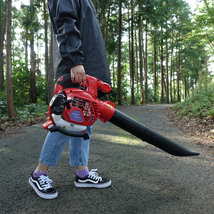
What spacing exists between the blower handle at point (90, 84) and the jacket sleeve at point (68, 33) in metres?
0.12

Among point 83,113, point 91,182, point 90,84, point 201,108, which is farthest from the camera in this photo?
point 201,108

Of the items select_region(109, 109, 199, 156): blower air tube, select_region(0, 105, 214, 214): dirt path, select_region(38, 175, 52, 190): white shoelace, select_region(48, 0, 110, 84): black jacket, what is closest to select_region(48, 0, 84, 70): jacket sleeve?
select_region(48, 0, 110, 84): black jacket

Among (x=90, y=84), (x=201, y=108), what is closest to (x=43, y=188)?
(x=90, y=84)

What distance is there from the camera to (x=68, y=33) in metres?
1.62

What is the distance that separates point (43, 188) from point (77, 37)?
1.45 meters

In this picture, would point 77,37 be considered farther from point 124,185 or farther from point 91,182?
point 124,185

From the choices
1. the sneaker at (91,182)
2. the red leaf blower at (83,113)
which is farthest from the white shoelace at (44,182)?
the red leaf blower at (83,113)

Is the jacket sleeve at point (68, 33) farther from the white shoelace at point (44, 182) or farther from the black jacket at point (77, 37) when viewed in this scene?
the white shoelace at point (44, 182)

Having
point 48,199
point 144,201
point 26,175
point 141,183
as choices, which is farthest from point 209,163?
point 26,175

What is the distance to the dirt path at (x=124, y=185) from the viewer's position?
1609 mm

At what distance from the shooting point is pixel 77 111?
1.54m

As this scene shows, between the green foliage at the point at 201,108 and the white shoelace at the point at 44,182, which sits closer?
the white shoelace at the point at 44,182

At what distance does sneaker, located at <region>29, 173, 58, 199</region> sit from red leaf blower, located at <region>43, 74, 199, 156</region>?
2.01 feet

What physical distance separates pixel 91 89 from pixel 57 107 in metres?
0.39
